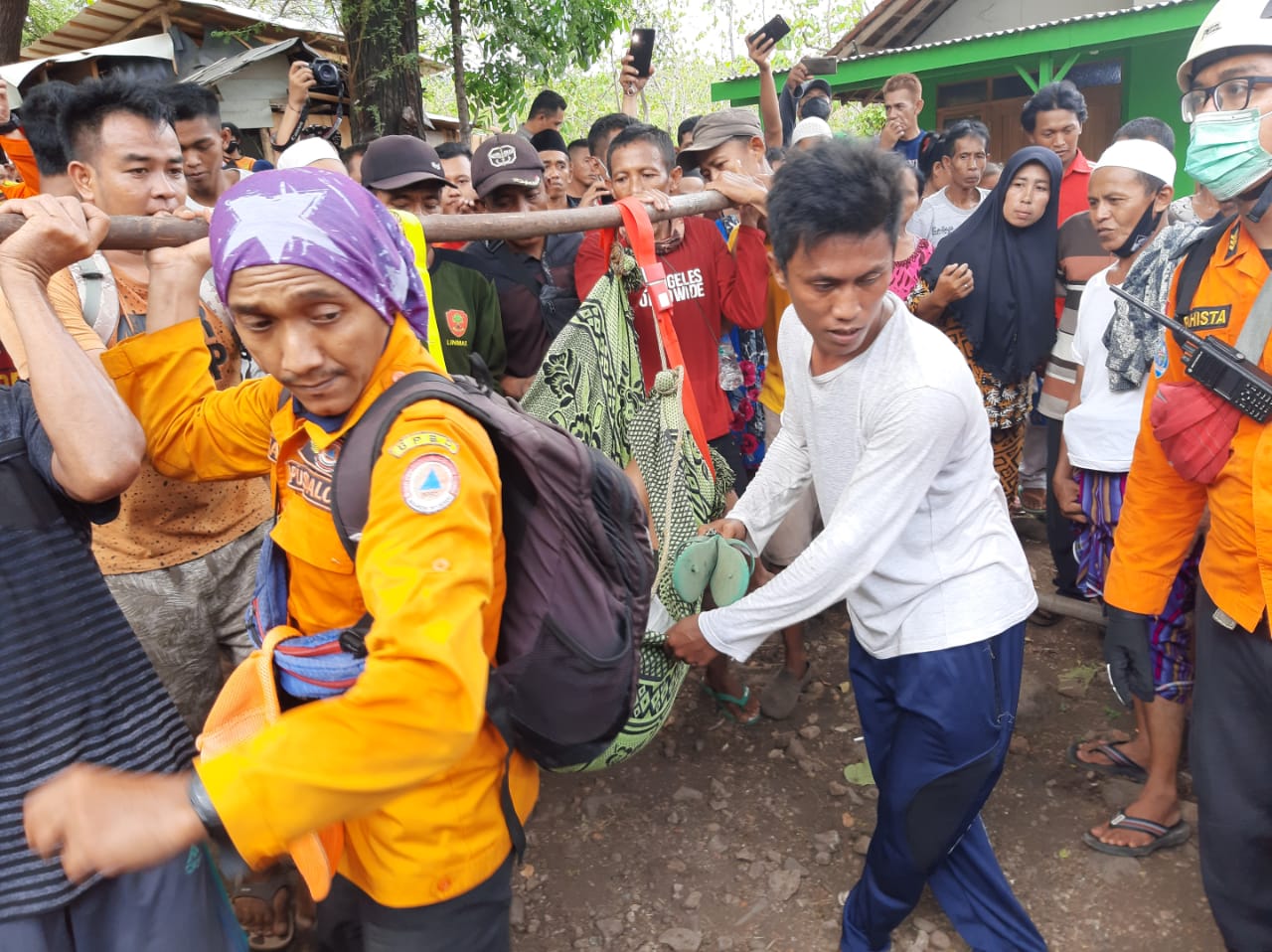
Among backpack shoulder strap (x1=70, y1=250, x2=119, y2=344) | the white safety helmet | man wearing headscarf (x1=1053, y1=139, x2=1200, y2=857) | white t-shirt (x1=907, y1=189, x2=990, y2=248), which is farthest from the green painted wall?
backpack shoulder strap (x1=70, y1=250, x2=119, y2=344)

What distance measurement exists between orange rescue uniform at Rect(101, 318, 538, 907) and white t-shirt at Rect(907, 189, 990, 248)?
14.9 ft

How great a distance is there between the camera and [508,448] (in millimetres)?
1296

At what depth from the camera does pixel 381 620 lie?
41.5 inches

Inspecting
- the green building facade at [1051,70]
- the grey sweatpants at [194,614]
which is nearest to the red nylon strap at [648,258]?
the grey sweatpants at [194,614]

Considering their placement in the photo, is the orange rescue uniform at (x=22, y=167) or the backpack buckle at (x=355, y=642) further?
the orange rescue uniform at (x=22, y=167)

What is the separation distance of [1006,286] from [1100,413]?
4.61ft

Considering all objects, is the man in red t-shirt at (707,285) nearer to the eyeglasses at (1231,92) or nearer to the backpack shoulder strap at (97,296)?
the eyeglasses at (1231,92)

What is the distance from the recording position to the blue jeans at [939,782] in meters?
2.07

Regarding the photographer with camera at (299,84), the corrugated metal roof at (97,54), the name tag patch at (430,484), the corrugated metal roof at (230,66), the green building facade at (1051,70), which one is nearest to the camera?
the name tag patch at (430,484)

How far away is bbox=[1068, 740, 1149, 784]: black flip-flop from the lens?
311 centimetres

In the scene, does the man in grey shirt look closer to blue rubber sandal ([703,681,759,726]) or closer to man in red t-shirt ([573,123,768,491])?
man in red t-shirt ([573,123,768,491])

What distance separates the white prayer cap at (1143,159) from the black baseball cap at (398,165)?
8.99ft

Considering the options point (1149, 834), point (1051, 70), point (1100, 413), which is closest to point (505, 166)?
point (1100, 413)

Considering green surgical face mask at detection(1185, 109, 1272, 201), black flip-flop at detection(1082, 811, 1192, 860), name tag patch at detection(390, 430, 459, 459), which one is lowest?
black flip-flop at detection(1082, 811, 1192, 860)
